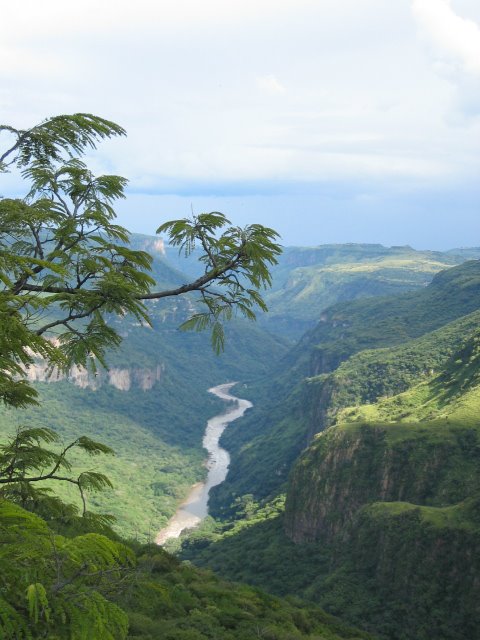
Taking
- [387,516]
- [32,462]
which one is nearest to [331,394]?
[387,516]

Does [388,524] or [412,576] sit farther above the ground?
[388,524]

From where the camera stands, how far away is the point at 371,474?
283 feet

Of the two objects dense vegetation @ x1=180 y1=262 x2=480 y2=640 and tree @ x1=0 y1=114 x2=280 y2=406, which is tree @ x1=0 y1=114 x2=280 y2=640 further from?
dense vegetation @ x1=180 y1=262 x2=480 y2=640

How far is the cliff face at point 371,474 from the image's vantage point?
245ft

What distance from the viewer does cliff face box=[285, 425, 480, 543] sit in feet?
245

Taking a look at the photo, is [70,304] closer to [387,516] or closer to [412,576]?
[412,576]

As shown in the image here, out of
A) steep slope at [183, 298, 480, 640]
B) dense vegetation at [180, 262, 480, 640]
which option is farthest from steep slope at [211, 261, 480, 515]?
steep slope at [183, 298, 480, 640]

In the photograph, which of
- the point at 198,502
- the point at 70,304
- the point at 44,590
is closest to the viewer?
the point at 44,590

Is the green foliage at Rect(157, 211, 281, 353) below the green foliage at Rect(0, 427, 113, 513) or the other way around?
the other way around

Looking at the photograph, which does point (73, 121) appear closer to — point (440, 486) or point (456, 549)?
point (456, 549)

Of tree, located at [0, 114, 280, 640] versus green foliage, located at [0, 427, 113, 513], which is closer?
tree, located at [0, 114, 280, 640]

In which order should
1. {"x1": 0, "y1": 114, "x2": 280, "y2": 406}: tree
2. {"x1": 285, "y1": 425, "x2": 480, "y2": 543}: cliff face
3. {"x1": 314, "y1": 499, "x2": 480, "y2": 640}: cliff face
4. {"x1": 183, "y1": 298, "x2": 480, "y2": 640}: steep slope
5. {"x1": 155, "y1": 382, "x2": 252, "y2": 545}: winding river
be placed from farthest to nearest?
{"x1": 155, "y1": 382, "x2": 252, "y2": 545}: winding river
{"x1": 285, "y1": 425, "x2": 480, "y2": 543}: cliff face
{"x1": 183, "y1": 298, "x2": 480, "y2": 640}: steep slope
{"x1": 314, "y1": 499, "x2": 480, "y2": 640}: cliff face
{"x1": 0, "y1": 114, "x2": 280, "y2": 406}: tree

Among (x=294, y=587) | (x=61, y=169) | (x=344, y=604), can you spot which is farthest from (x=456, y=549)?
(x=61, y=169)

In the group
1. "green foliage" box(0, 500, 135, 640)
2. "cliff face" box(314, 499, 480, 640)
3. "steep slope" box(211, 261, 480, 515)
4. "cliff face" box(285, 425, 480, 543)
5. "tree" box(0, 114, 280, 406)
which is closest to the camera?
"green foliage" box(0, 500, 135, 640)
